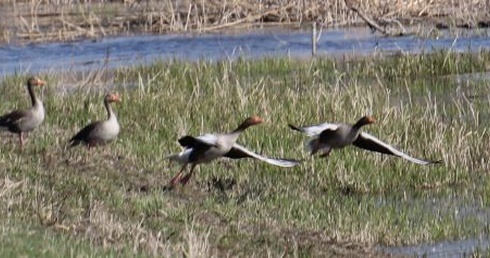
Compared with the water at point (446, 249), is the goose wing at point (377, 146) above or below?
above

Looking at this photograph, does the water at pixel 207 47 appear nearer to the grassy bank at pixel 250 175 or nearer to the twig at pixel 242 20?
the twig at pixel 242 20

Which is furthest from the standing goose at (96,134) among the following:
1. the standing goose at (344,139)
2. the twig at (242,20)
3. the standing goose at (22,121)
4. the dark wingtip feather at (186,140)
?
the twig at (242,20)

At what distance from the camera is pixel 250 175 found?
511 inches

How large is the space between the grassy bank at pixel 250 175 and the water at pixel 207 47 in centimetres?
439

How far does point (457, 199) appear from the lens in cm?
1262

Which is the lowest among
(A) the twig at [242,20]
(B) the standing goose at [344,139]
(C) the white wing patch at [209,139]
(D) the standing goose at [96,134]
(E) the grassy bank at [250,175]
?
(A) the twig at [242,20]

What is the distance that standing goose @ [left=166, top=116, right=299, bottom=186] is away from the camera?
11272 millimetres

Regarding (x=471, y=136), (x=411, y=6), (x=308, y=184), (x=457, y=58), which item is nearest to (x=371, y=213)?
(x=308, y=184)

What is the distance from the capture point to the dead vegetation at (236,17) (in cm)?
2878

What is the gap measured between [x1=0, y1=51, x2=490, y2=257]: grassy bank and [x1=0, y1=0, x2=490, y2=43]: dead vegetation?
30.3 ft

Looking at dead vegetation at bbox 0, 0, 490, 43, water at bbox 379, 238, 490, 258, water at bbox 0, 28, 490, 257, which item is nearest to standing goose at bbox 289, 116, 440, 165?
water at bbox 379, 238, 490, 258

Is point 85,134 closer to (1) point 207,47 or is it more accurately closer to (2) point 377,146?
(2) point 377,146

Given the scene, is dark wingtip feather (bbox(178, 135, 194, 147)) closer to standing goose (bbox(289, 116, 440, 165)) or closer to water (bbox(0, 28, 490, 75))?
standing goose (bbox(289, 116, 440, 165))

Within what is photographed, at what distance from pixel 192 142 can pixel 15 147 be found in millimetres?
2605
